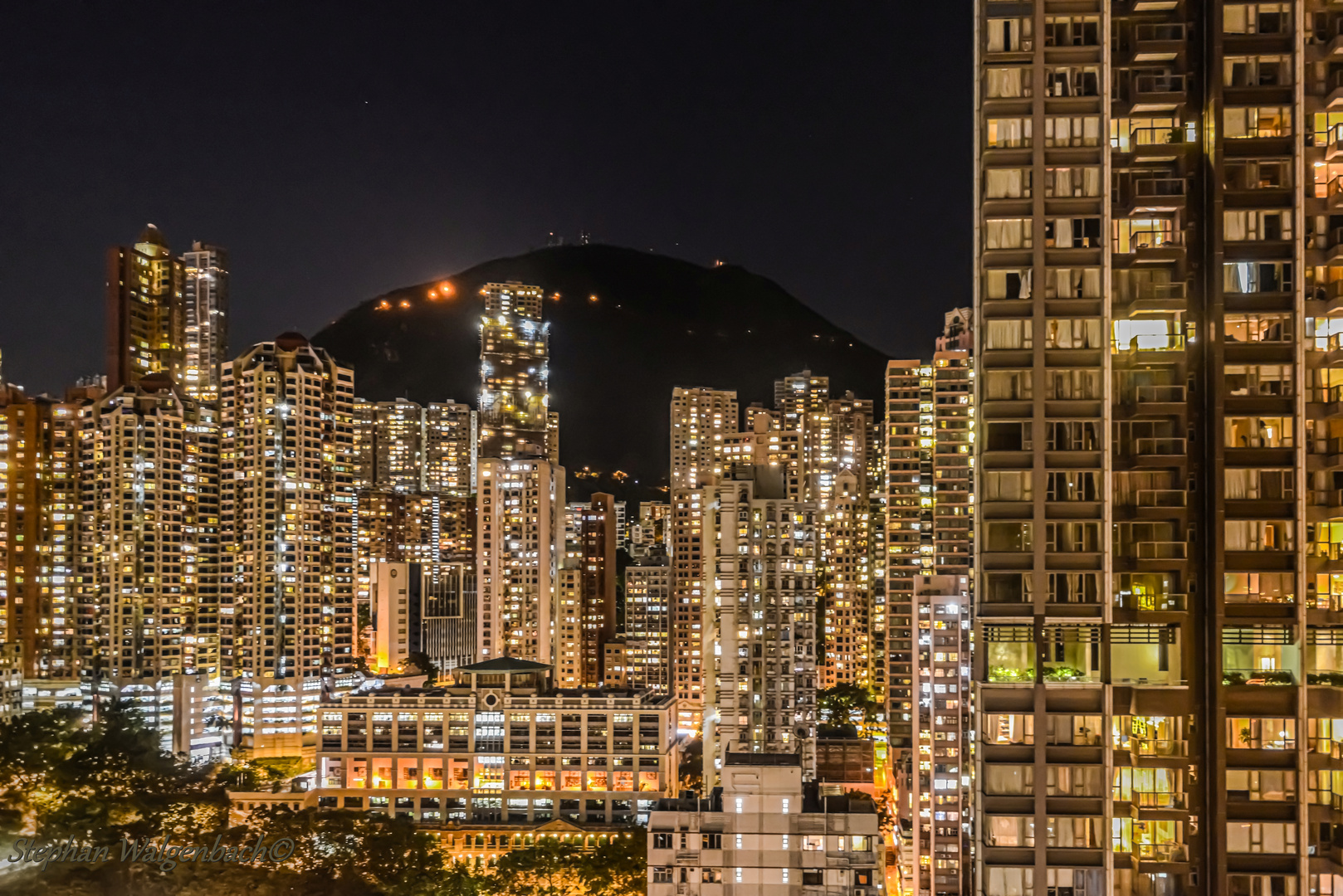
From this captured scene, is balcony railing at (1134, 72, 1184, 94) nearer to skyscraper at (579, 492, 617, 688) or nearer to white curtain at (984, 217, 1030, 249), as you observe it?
white curtain at (984, 217, 1030, 249)

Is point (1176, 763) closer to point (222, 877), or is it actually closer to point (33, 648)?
point (222, 877)

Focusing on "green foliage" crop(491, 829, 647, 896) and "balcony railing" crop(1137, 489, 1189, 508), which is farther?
"green foliage" crop(491, 829, 647, 896)

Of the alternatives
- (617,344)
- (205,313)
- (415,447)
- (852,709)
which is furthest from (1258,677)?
(617,344)

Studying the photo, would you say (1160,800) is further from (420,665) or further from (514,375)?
(514,375)

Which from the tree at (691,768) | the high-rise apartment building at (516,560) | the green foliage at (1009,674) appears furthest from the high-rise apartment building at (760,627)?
the high-rise apartment building at (516,560)

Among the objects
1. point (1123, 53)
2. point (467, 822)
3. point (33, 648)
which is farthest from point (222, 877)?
point (33, 648)

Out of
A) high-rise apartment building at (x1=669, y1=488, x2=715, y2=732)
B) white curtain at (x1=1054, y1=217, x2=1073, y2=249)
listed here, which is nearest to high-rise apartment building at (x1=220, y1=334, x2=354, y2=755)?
high-rise apartment building at (x1=669, y1=488, x2=715, y2=732)

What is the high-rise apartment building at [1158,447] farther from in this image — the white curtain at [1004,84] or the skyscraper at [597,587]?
the skyscraper at [597,587]
